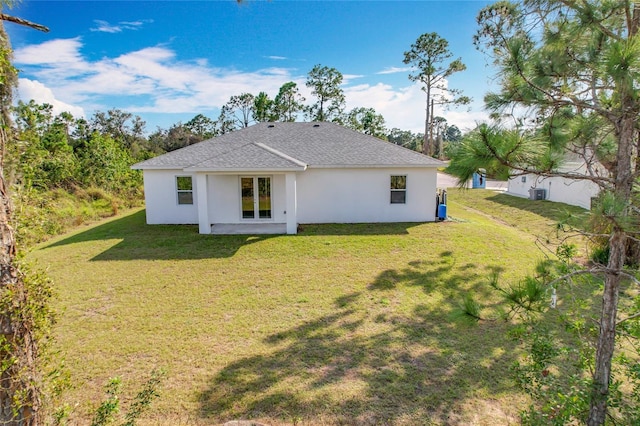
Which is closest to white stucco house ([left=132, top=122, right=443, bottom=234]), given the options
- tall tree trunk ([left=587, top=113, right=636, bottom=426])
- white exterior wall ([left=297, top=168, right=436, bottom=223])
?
white exterior wall ([left=297, top=168, right=436, bottom=223])

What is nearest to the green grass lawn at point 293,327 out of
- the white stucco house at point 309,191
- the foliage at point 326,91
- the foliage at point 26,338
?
the foliage at point 26,338

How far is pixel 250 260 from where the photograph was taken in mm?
10406

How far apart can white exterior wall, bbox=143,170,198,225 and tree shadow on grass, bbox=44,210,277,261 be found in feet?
1.80

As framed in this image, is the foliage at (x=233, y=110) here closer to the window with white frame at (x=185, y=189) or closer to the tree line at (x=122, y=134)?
the tree line at (x=122, y=134)

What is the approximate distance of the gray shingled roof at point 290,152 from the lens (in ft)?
43.1

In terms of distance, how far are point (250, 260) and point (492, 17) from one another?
875cm

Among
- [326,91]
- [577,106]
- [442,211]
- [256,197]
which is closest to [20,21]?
[577,106]

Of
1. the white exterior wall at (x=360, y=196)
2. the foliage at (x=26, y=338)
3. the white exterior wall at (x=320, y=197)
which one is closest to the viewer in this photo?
the foliage at (x=26, y=338)

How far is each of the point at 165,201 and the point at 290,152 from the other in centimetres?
626

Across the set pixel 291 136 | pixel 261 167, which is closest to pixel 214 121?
pixel 291 136

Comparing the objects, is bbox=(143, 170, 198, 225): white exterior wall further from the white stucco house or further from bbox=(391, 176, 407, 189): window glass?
bbox=(391, 176, 407, 189): window glass

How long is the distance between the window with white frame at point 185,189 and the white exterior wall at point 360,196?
4.98 m

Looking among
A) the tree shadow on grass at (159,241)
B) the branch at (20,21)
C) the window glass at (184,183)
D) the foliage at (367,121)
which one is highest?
the foliage at (367,121)

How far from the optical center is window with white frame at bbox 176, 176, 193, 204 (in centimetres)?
1488
